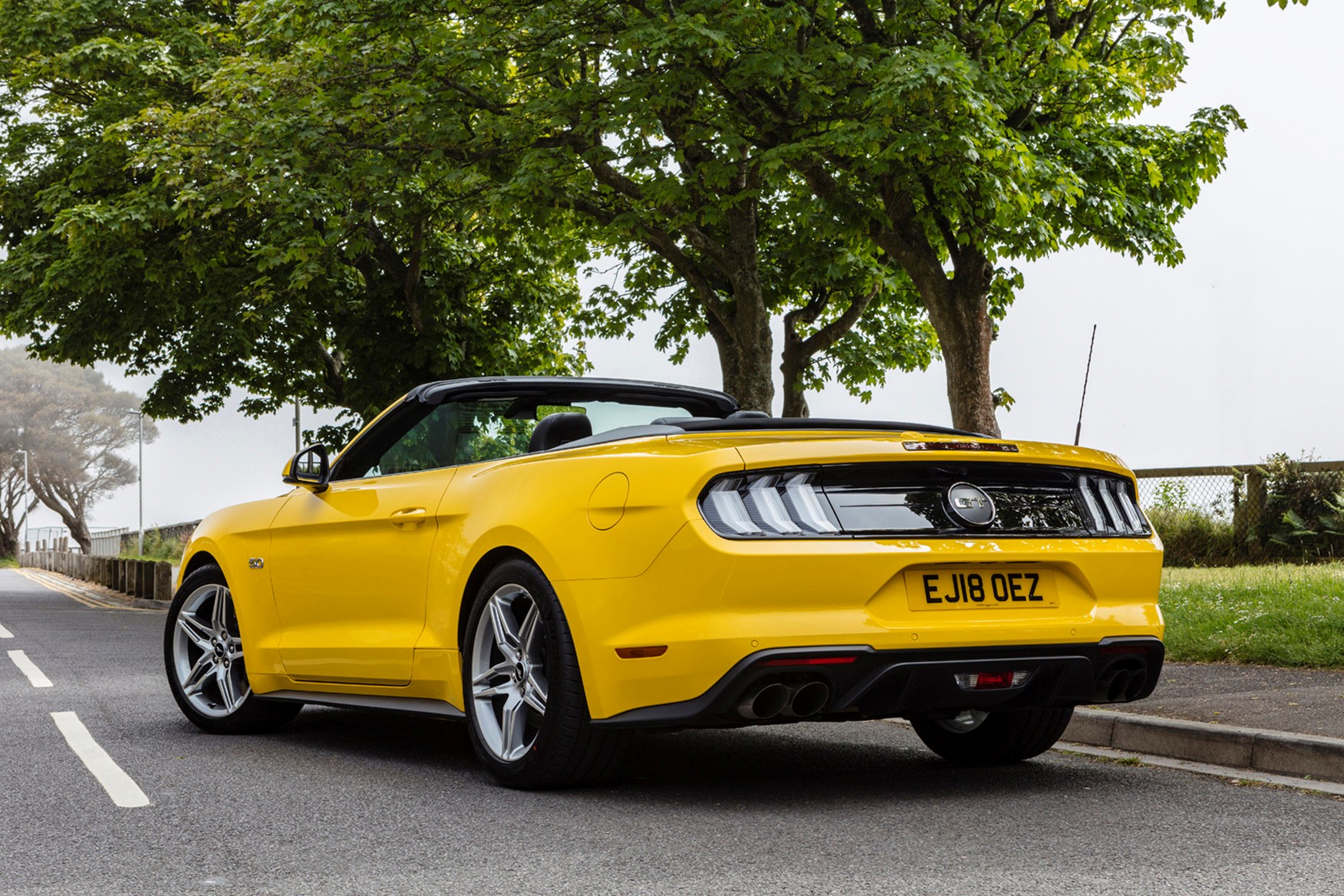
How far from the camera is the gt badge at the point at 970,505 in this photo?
4875 mm

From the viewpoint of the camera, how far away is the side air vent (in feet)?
15.3

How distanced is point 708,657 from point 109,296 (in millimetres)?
21311

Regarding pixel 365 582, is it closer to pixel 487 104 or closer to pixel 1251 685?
pixel 1251 685

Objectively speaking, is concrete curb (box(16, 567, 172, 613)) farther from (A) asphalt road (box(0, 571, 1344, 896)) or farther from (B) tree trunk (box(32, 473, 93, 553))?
(B) tree trunk (box(32, 473, 93, 553))

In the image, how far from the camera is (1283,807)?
5.00 m

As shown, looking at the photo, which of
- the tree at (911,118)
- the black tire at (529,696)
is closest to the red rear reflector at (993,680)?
the black tire at (529,696)

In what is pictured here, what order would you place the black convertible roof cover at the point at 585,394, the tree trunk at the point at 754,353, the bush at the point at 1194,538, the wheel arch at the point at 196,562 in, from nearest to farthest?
1. the black convertible roof cover at the point at 585,394
2. the wheel arch at the point at 196,562
3. the tree trunk at the point at 754,353
4. the bush at the point at 1194,538

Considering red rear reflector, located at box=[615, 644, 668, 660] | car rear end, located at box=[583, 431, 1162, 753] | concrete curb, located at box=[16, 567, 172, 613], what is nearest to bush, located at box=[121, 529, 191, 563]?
concrete curb, located at box=[16, 567, 172, 613]

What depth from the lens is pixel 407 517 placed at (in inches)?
228

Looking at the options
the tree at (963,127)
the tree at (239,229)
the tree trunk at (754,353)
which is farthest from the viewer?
the tree trunk at (754,353)

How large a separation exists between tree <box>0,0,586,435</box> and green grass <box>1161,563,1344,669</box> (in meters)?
7.64

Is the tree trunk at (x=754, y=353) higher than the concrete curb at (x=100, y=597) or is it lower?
higher

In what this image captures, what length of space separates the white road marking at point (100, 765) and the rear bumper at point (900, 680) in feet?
5.72

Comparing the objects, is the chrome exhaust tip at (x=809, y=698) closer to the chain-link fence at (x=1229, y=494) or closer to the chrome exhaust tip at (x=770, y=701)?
the chrome exhaust tip at (x=770, y=701)
